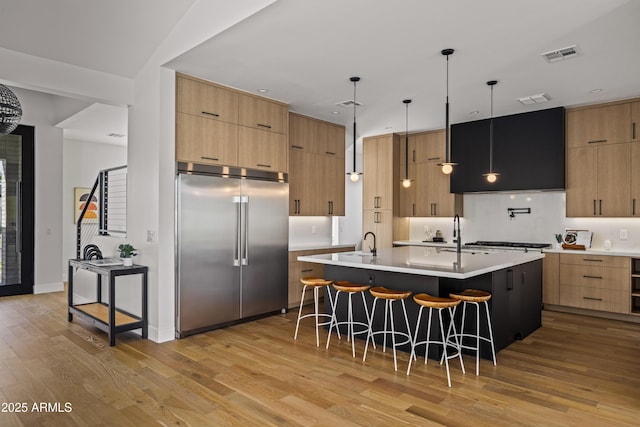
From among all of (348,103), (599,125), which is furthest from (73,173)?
(599,125)

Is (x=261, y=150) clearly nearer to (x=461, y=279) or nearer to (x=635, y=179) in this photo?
(x=461, y=279)

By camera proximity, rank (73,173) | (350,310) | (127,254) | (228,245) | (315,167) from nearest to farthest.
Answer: (350,310) → (127,254) → (228,245) → (315,167) → (73,173)

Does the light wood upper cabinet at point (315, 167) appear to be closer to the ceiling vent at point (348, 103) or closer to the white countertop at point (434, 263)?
the ceiling vent at point (348, 103)

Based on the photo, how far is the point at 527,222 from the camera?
6418 millimetres

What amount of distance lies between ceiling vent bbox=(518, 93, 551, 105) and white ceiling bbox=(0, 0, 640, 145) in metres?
0.10

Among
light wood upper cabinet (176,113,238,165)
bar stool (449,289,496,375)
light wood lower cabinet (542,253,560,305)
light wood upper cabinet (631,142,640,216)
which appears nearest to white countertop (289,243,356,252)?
light wood upper cabinet (176,113,238,165)

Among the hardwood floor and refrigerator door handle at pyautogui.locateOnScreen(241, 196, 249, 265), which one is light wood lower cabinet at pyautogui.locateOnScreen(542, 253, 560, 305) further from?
refrigerator door handle at pyautogui.locateOnScreen(241, 196, 249, 265)

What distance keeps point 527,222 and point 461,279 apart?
3193mm

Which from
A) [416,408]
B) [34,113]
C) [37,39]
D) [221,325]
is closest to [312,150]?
[221,325]

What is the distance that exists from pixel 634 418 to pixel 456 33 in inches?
124

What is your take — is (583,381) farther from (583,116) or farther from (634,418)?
(583,116)

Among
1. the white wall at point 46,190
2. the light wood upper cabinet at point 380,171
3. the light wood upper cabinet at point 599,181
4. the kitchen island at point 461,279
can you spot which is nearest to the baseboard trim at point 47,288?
the white wall at point 46,190

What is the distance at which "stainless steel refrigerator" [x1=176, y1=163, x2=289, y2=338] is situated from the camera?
452 cm

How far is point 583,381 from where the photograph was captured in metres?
3.33
